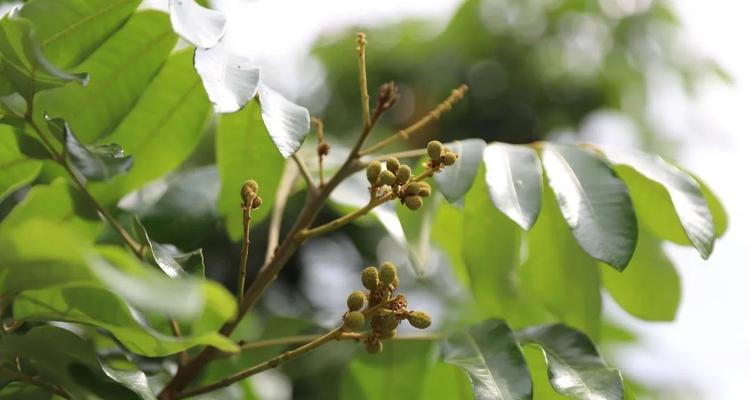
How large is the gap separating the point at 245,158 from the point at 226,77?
0.26m

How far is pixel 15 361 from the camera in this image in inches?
28.1

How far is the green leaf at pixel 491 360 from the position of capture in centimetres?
77


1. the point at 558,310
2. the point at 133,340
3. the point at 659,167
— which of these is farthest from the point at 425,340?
the point at 133,340

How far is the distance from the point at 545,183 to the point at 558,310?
5.5 inches

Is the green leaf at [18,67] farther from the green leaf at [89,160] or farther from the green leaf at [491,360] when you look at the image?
the green leaf at [491,360]

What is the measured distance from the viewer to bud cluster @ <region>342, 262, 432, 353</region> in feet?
2.29

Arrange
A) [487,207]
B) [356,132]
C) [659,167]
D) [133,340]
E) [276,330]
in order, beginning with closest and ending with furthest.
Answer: [133,340] → [659,167] → [487,207] → [276,330] → [356,132]

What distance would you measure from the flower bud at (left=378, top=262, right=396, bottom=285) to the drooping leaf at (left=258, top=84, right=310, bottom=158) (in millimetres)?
108

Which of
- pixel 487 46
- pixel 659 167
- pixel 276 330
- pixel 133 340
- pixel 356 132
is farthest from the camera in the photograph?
pixel 487 46

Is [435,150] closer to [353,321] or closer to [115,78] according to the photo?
[353,321]

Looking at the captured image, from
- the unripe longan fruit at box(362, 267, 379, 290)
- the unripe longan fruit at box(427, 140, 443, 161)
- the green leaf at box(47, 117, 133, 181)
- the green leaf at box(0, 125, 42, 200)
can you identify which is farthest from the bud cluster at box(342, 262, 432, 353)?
the green leaf at box(0, 125, 42, 200)

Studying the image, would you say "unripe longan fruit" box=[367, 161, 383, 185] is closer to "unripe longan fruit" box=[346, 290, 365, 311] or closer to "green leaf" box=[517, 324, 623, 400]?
"unripe longan fruit" box=[346, 290, 365, 311]

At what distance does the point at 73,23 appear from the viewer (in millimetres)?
837

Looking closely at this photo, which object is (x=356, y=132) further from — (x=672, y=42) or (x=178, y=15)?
(x=178, y=15)
